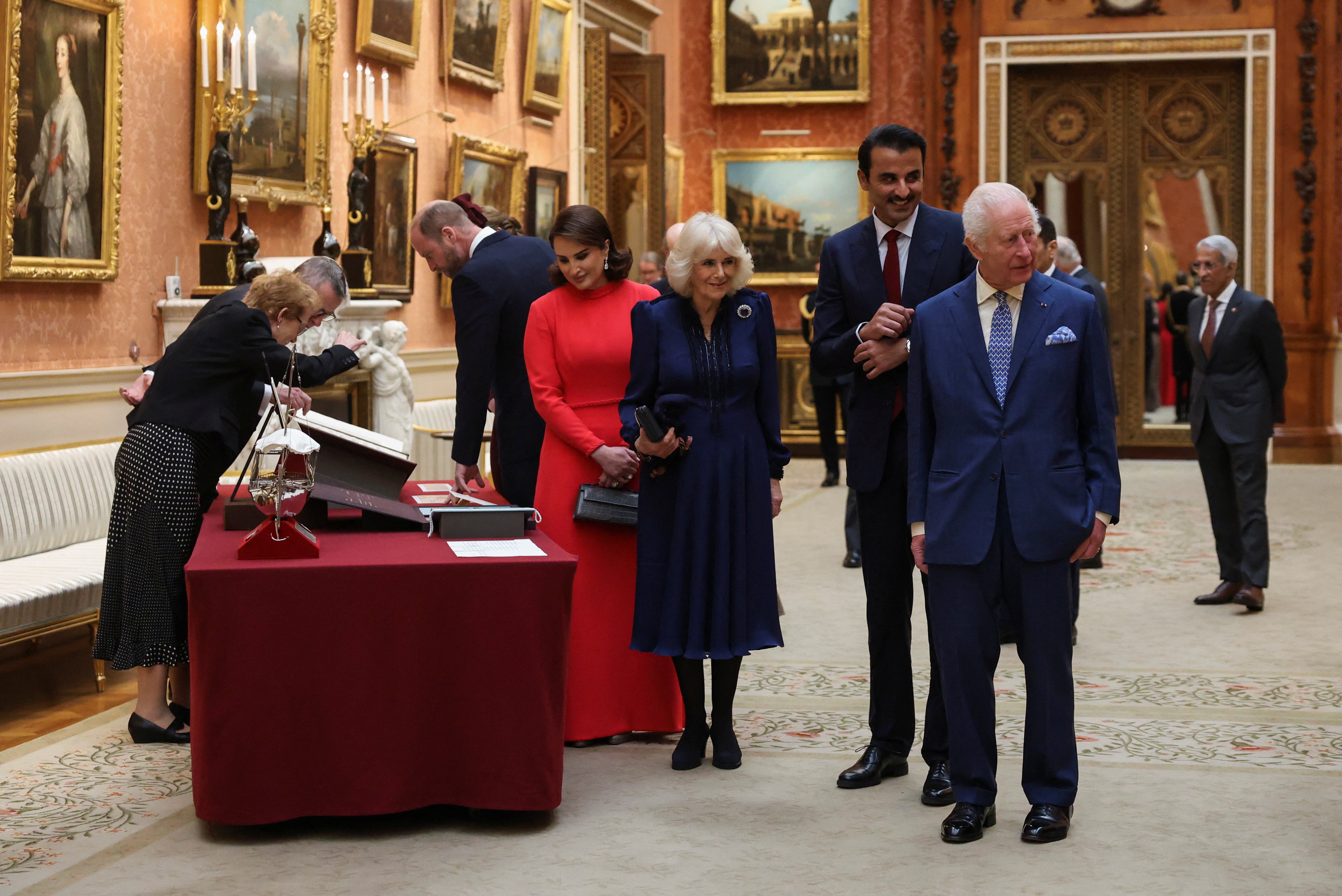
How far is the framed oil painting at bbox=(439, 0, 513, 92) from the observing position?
426 inches

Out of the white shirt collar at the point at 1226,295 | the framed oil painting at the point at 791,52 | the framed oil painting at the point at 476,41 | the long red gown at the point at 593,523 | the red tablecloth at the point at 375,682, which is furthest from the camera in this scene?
the framed oil painting at the point at 791,52

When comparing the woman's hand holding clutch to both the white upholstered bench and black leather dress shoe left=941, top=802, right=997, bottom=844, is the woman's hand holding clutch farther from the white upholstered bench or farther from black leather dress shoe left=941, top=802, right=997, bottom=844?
the white upholstered bench

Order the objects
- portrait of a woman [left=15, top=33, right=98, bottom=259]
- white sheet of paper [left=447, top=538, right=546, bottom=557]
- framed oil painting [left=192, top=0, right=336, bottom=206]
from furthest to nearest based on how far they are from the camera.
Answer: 1. framed oil painting [left=192, top=0, right=336, bottom=206]
2. portrait of a woman [left=15, top=33, right=98, bottom=259]
3. white sheet of paper [left=447, top=538, right=546, bottom=557]

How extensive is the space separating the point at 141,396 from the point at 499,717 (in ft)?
7.50

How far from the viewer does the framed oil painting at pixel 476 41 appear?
10.8 m

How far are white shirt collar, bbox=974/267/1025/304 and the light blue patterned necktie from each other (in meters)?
0.01

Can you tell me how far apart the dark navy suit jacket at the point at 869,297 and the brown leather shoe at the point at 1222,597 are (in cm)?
414

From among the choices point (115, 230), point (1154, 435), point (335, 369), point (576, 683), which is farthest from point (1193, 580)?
point (1154, 435)

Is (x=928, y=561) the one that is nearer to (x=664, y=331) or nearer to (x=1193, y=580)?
(x=664, y=331)

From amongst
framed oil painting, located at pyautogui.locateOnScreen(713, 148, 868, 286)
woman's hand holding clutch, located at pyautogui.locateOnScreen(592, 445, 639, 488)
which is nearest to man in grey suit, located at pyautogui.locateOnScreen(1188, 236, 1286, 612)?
woman's hand holding clutch, located at pyautogui.locateOnScreen(592, 445, 639, 488)

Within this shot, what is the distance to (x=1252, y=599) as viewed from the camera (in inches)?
308

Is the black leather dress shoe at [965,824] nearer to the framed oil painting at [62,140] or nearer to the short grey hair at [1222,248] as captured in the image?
the short grey hair at [1222,248]

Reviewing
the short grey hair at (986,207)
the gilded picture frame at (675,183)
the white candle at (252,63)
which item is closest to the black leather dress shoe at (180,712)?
the short grey hair at (986,207)

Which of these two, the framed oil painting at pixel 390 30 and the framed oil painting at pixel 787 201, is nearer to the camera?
the framed oil painting at pixel 390 30
